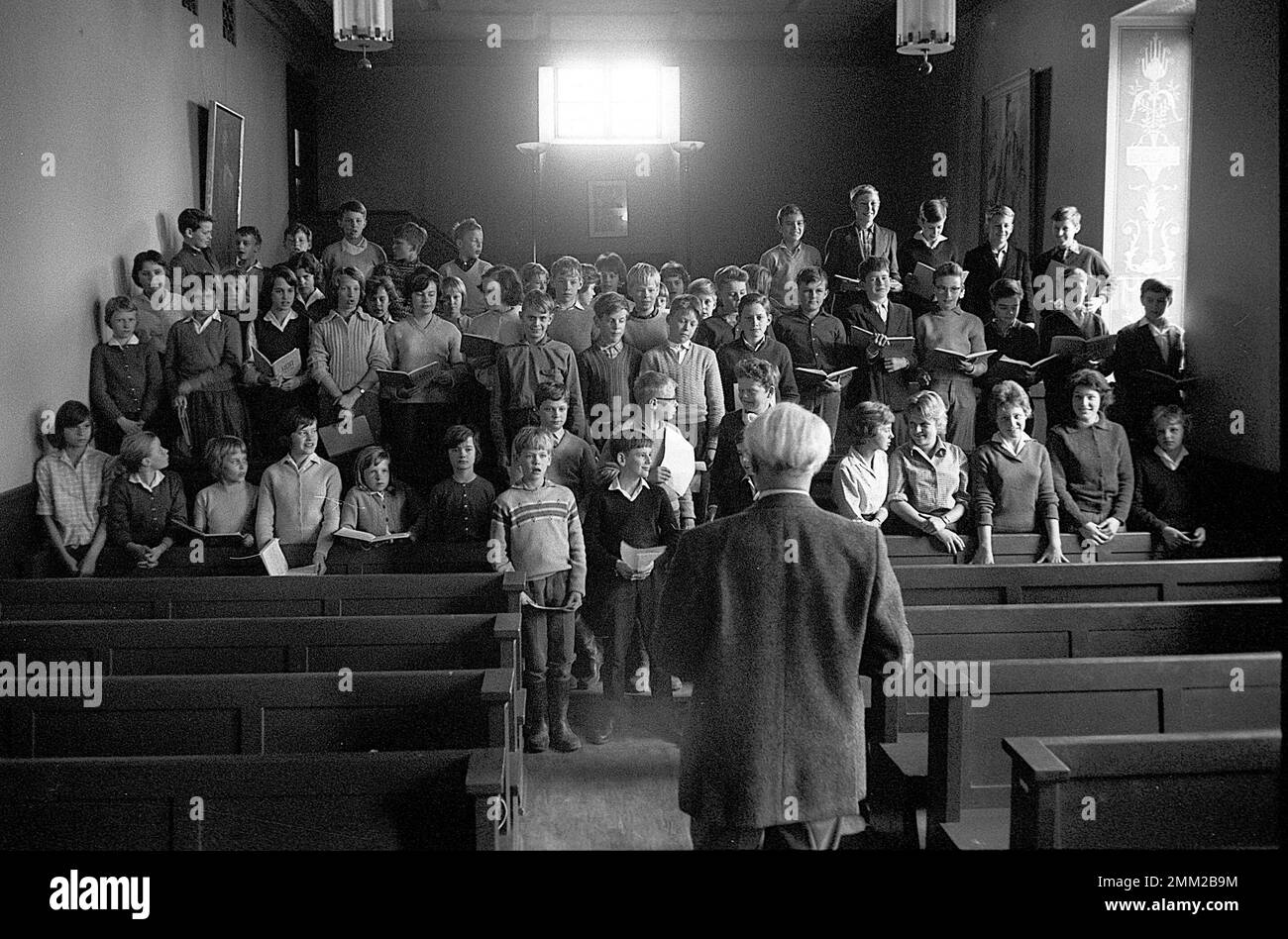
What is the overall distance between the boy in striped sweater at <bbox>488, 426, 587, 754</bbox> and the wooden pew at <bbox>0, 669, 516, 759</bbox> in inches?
59.5

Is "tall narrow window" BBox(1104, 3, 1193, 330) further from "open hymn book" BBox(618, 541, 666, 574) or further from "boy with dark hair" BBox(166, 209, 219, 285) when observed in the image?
"boy with dark hair" BBox(166, 209, 219, 285)

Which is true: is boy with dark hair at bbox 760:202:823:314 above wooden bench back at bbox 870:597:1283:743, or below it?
above

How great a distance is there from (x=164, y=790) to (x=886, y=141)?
36.9ft

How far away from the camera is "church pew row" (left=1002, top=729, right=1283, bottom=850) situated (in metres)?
2.71

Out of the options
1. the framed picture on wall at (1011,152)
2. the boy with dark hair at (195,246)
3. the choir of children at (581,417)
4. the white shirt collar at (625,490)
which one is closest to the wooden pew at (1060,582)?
the choir of children at (581,417)

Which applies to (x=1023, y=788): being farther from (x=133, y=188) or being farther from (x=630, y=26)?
(x=630, y=26)

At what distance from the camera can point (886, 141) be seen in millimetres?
12672

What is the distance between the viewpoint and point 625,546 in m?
5.27

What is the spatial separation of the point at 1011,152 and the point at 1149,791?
7576mm

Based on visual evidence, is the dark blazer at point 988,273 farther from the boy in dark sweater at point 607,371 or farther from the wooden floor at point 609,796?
the wooden floor at point 609,796

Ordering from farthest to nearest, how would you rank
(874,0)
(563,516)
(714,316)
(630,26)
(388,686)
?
(630,26) → (874,0) → (714,316) → (563,516) → (388,686)

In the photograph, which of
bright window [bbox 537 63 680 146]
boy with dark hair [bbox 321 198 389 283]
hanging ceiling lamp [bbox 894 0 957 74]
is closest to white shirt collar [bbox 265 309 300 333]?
boy with dark hair [bbox 321 198 389 283]
